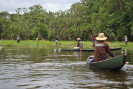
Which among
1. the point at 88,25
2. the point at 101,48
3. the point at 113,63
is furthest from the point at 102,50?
the point at 88,25

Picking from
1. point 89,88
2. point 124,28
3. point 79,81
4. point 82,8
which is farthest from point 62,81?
point 82,8

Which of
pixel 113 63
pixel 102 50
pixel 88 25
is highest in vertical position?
pixel 88 25

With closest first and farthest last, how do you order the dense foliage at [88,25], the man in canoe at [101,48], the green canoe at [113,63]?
the green canoe at [113,63] < the man in canoe at [101,48] < the dense foliage at [88,25]

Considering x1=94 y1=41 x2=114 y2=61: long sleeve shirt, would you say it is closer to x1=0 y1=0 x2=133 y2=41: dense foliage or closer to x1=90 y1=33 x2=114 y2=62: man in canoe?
x1=90 y1=33 x2=114 y2=62: man in canoe

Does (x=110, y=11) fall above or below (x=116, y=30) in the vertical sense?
above

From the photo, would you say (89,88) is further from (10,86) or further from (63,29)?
(63,29)

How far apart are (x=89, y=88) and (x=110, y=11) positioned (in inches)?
1436

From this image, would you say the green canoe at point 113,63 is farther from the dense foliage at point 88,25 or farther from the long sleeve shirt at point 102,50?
the dense foliage at point 88,25

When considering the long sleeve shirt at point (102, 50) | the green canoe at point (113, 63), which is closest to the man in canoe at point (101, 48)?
the long sleeve shirt at point (102, 50)

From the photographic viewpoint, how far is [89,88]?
6273 millimetres

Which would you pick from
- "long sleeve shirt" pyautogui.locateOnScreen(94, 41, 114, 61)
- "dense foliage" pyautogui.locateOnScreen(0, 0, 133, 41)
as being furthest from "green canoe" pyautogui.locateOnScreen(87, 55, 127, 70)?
"dense foliage" pyautogui.locateOnScreen(0, 0, 133, 41)

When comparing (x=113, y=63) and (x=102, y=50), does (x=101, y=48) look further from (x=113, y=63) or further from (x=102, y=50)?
(x=113, y=63)

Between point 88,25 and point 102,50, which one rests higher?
point 88,25

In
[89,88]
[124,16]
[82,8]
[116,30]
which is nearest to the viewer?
[89,88]
